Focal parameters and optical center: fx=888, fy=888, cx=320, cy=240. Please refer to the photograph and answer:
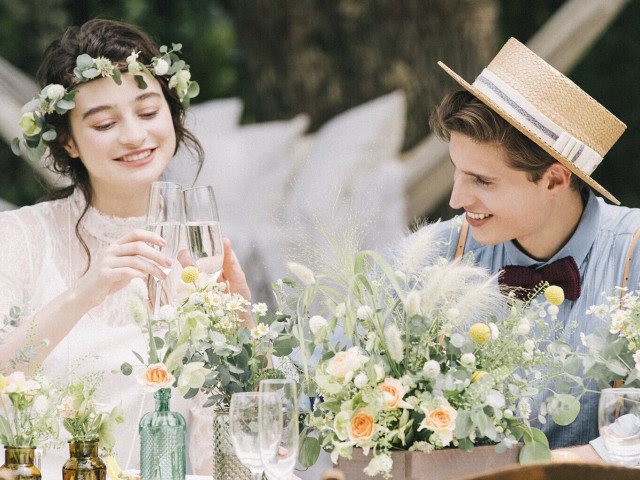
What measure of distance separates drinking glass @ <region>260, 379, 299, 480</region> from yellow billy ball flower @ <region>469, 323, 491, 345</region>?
322 millimetres

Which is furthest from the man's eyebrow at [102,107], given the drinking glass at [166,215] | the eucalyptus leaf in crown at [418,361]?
the eucalyptus leaf in crown at [418,361]

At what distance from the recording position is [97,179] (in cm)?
265

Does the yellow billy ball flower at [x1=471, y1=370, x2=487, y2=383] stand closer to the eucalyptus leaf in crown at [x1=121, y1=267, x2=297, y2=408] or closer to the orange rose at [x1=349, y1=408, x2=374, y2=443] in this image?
the orange rose at [x1=349, y1=408, x2=374, y2=443]

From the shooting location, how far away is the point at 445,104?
2.38 meters

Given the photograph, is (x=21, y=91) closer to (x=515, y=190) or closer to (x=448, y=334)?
(x=515, y=190)

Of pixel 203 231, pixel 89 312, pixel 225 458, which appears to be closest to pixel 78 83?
pixel 89 312

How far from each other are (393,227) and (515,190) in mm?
1717

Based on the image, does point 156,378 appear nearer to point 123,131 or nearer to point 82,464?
point 82,464

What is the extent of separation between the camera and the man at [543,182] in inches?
86.6

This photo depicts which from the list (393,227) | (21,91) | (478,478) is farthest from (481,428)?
(21,91)

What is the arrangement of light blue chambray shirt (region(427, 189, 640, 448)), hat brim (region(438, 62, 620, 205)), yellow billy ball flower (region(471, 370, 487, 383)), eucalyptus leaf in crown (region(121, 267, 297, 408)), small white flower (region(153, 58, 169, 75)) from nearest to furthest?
yellow billy ball flower (region(471, 370, 487, 383))
eucalyptus leaf in crown (region(121, 267, 297, 408))
hat brim (region(438, 62, 620, 205))
light blue chambray shirt (region(427, 189, 640, 448))
small white flower (region(153, 58, 169, 75))

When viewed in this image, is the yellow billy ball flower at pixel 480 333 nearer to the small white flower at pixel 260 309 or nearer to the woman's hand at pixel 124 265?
the small white flower at pixel 260 309

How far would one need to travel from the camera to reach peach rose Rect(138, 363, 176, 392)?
1550 mm

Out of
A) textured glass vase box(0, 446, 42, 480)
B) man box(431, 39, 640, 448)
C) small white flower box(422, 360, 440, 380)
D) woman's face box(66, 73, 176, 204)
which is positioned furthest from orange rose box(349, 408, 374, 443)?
woman's face box(66, 73, 176, 204)
